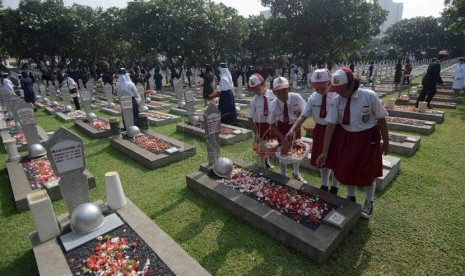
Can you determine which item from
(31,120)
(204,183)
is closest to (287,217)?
(204,183)

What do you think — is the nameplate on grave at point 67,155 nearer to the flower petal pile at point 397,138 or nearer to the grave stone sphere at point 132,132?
the grave stone sphere at point 132,132

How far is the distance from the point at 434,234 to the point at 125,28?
86.0ft

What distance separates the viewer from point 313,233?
3.34 meters

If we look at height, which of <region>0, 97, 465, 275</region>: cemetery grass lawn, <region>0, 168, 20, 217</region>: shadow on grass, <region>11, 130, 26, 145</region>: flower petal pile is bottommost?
<region>0, 97, 465, 275</region>: cemetery grass lawn

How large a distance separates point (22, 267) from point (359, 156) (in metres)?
4.33

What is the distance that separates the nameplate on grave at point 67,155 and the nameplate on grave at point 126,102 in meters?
4.58

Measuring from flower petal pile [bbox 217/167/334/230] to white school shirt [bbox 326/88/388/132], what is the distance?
3.99 ft

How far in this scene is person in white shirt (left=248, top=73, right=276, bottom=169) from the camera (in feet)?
15.5

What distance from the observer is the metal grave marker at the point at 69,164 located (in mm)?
3400

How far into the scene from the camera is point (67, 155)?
352 cm

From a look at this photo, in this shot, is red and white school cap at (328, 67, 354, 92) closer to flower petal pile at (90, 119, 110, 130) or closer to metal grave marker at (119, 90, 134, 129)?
metal grave marker at (119, 90, 134, 129)

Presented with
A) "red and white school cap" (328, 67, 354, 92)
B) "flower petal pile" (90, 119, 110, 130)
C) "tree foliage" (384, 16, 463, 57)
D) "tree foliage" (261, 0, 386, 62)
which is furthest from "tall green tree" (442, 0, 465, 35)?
"tree foliage" (384, 16, 463, 57)

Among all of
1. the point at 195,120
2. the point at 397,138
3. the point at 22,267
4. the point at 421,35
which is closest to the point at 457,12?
the point at 397,138

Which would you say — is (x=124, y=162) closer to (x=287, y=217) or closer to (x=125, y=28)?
(x=287, y=217)
